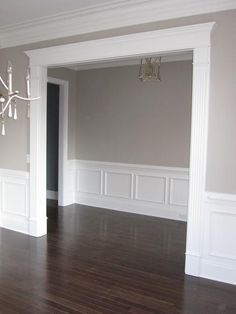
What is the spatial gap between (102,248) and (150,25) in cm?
271

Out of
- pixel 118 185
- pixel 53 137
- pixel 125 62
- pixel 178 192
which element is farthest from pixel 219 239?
pixel 53 137

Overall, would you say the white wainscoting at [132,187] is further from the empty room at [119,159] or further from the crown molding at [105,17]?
the crown molding at [105,17]

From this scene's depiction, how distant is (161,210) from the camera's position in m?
5.46

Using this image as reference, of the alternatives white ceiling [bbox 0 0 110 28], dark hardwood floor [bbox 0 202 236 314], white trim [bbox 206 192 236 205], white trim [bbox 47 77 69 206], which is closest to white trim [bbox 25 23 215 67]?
white ceiling [bbox 0 0 110 28]

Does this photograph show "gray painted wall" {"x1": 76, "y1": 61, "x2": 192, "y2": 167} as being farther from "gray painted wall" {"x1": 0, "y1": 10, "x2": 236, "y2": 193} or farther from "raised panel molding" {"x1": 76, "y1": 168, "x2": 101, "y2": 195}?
"gray painted wall" {"x1": 0, "y1": 10, "x2": 236, "y2": 193}

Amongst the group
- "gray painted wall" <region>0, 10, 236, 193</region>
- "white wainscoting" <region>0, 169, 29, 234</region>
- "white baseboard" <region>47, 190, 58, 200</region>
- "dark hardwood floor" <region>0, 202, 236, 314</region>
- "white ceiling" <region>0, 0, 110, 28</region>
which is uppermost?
"white ceiling" <region>0, 0, 110, 28</region>

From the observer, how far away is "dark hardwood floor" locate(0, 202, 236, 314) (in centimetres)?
274

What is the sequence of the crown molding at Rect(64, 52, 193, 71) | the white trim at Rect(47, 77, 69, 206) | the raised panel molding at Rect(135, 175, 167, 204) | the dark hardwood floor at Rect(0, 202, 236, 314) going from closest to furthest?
the dark hardwood floor at Rect(0, 202, 236, 314) → the crown molding at Rect(64, 52, 193, 71) → the raised panel molding at Rect(135, 175, 167, 204) → the white trim at Rect(47, 77, 69, 206)

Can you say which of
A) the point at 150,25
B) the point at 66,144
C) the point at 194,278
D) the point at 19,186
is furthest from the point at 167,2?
the point at 66,144

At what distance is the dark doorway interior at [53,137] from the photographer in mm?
6676

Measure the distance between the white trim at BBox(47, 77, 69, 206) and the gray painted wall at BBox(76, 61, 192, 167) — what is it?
0.99ft

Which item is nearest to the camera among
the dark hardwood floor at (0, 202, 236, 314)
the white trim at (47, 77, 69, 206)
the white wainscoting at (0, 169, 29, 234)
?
the dark hardwood floor at (0, 202, 236, 314)

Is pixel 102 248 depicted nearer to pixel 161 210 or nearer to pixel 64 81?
pixel 161 210

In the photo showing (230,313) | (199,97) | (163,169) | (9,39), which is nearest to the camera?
(230,313)
